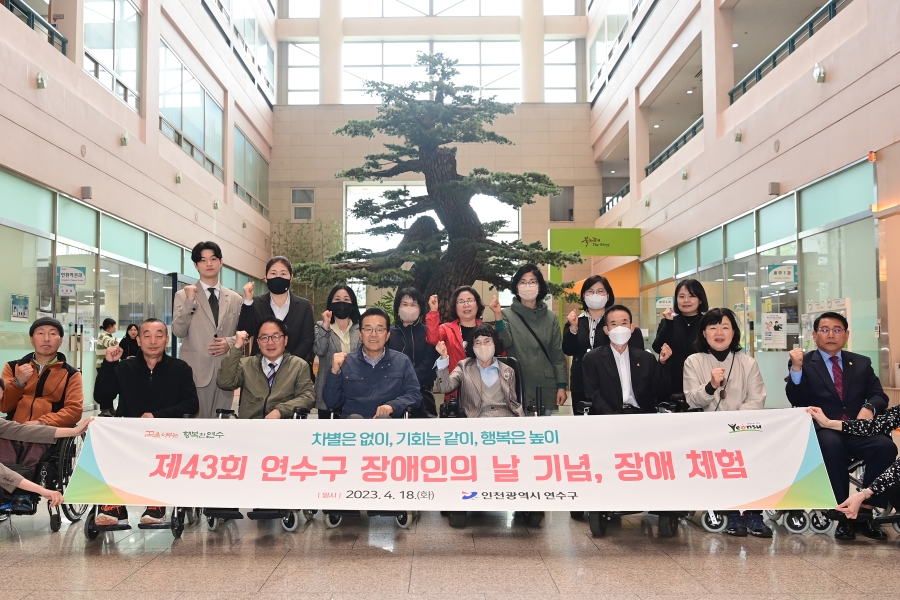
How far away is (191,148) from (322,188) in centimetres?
702

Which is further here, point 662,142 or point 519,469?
point 662,142

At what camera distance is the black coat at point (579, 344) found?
17.8ft

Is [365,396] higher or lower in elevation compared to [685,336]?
lower

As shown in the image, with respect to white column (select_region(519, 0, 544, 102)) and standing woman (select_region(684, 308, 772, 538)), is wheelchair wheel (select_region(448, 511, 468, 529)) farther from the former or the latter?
white column (select_region(519, 0, 544, 102))

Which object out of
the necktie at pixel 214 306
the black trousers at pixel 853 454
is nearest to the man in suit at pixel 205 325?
the necktie at pixel 214 306

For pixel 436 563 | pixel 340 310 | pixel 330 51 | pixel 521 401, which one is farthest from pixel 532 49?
pixel 436 563

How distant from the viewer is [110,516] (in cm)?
430

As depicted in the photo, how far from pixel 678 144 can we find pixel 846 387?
1207cm

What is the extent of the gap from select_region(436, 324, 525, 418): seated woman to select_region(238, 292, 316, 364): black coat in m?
0.96

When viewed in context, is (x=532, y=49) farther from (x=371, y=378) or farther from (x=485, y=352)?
(x=371, y=378)

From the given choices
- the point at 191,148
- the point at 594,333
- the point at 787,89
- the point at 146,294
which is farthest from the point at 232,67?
the point at 594,333

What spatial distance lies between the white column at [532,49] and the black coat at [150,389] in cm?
1979

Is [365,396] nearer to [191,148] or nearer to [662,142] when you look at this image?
[191,148]

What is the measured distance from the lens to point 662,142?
21.6 metres
